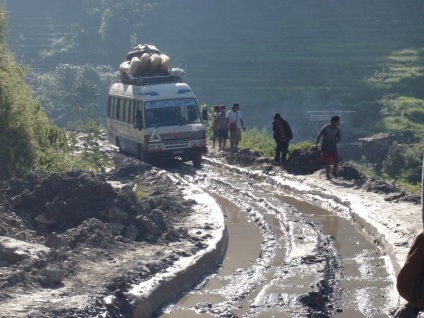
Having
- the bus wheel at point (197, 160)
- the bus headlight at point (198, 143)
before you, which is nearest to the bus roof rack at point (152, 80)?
the bus headlight at point (198, 143)

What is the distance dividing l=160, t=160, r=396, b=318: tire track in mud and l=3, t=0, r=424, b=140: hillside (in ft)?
94.9

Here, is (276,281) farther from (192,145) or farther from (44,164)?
(192,145)

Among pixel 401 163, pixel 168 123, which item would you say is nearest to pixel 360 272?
pixel 168 123

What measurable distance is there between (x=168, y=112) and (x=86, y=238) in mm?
13128

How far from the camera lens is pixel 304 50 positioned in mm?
56500

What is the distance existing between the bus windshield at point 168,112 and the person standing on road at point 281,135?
2876mm

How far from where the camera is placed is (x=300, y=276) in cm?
1067

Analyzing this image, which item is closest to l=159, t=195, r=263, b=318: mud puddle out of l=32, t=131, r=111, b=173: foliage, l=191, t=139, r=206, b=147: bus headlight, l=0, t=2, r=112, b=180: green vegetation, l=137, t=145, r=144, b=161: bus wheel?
l=32, t=131, r=111, b=173: foliage

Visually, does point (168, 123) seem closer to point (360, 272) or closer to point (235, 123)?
point (235, 123)

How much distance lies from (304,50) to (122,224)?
45.4 meters

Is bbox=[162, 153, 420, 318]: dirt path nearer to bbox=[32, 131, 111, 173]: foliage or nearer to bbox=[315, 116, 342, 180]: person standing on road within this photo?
bbox=[315, 116, 342, 180]: person standing on road

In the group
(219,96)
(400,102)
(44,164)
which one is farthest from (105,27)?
(44,164)

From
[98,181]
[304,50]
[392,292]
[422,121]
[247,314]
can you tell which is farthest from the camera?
[304,50]

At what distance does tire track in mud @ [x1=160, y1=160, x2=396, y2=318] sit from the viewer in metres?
9.34
